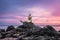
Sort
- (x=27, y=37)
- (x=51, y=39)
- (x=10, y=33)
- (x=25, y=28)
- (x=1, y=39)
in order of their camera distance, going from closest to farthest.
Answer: (x=51, y=39) < (x=27, y=37) < (x=1, y=39) < (x=10, y=33) < (x=25, y=28)

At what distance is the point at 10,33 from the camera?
46875 millimetres

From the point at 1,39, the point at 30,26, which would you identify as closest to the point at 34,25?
the point at 30,26

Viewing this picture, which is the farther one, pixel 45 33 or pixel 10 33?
pixel 10 33

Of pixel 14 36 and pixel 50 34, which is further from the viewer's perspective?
pixel 14 36

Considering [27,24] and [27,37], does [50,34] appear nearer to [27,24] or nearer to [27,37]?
[27,37]

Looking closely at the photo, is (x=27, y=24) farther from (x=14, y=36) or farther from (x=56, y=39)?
(x=56, y=39)

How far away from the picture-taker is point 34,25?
170 ft

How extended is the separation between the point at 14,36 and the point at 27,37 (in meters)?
5.40

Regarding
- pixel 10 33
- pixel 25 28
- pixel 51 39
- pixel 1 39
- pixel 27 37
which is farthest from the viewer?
pixel 25 28

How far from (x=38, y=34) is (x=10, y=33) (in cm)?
870

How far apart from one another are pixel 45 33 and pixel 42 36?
1553 mm

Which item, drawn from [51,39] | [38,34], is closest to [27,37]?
[38,34]

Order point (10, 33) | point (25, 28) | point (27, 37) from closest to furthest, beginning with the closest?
point (27, 37), point (10, 33), point (25, 28)

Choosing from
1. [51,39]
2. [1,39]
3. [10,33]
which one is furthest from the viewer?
[10,33]
